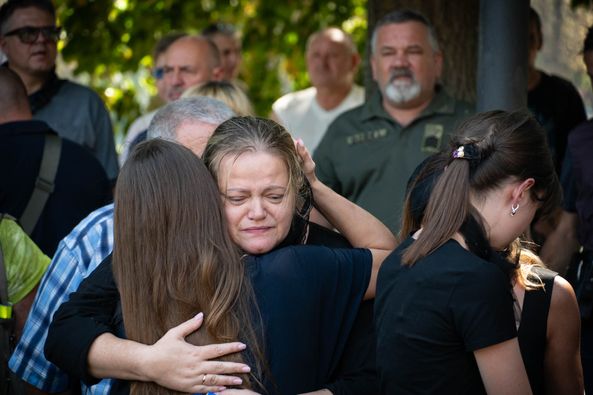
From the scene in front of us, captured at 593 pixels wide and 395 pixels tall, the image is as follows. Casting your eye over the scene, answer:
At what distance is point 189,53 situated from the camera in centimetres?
668

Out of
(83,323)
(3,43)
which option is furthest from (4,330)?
(3,43)

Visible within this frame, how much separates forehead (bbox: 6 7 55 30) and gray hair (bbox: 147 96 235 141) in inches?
96.4

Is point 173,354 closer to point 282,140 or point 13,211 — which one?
point 282,140

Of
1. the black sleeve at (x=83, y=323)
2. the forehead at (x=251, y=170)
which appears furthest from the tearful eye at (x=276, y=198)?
the black sleeve at (x=83, y=323)

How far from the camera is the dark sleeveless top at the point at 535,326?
9.86 feet

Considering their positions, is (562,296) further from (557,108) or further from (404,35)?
(557,108)

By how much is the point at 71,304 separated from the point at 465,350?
45.8 inches

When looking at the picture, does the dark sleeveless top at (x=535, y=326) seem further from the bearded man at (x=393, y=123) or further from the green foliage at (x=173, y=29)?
the green foliage at (x=173, y=29)

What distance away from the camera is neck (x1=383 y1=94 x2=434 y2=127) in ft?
18.4

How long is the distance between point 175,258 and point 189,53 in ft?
13.2

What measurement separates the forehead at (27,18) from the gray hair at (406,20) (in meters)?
1.99

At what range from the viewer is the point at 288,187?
10.1 feet

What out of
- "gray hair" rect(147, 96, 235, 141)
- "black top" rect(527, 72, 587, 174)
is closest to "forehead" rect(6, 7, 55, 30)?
"gray hair" rect(147, 96, 235, 141)

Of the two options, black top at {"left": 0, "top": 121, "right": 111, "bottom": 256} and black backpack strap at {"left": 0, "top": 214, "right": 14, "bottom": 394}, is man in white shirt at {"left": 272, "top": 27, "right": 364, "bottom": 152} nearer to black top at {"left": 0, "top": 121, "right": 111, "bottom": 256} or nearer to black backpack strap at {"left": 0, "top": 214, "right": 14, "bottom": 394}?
black top at {"left": 0, "top": 121, "right": 111, "bottom": 256}
